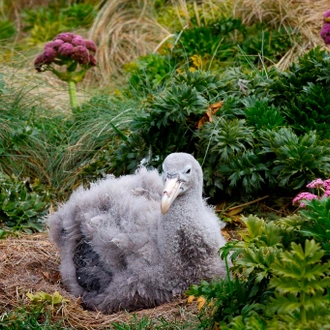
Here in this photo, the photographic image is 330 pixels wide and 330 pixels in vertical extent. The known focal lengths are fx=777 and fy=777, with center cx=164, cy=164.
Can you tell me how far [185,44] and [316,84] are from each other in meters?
2.53

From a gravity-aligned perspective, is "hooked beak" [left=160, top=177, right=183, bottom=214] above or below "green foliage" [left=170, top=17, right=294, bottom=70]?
above

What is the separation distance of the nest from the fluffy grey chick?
104mm

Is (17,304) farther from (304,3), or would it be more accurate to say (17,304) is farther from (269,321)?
(304,3)

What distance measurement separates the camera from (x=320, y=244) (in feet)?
12.2

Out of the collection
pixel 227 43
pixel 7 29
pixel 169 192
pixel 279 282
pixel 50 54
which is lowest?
pixel 7 29

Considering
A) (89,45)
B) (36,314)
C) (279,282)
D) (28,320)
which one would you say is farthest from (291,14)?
(279,282)

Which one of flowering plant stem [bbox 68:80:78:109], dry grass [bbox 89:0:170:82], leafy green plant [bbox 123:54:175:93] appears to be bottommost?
dry grass [bbox 89:0:170:82]

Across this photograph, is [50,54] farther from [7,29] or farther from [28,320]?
[7,29]

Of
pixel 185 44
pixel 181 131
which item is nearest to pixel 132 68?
pixel 185 44

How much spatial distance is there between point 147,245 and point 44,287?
0.81m

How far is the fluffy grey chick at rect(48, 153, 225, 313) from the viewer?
469 centimetres

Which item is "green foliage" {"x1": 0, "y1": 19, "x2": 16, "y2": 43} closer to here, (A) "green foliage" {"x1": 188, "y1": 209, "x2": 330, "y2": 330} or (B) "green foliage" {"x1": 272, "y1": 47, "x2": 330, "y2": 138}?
(B) "green foliage" {"x1": 272, "y1": 47, "x2": 330, "y2": 138}

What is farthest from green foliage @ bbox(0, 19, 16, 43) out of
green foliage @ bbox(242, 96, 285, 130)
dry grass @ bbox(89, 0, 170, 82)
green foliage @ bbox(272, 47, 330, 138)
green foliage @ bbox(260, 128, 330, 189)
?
green foliage @ bbox(260, 128, 330, 189)

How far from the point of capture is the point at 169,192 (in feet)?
14.8
